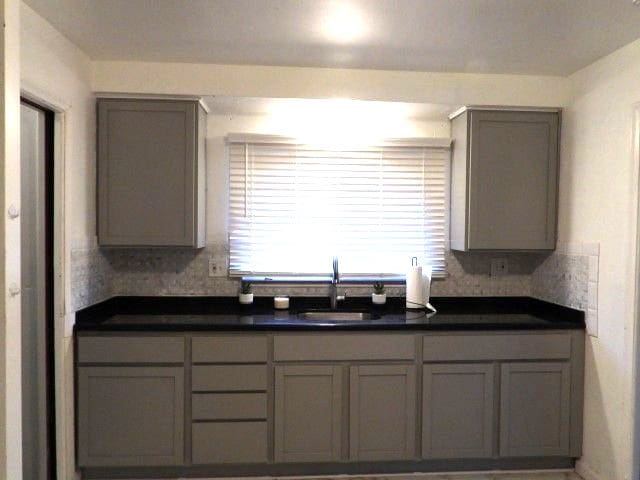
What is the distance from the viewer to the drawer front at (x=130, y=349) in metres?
2.49

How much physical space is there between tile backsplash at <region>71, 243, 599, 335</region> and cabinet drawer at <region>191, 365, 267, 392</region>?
27.3 inches

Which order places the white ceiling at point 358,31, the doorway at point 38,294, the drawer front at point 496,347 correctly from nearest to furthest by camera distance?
the white ceiling at point 358,31, the doorway at point 38,294, the drawer front at point 496,347

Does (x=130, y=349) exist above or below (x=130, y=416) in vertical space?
above

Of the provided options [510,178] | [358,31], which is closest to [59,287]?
[358,31]

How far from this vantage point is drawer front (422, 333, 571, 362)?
2.61 meters

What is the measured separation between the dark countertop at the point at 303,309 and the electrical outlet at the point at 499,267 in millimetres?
169

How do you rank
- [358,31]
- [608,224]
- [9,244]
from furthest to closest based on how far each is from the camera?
[608,224], [358,31], [9,244]

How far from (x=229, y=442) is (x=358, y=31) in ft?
7.15

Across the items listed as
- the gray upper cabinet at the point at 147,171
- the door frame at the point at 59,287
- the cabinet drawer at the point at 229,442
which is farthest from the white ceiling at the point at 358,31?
the cabinet drawer at the point at 229,442

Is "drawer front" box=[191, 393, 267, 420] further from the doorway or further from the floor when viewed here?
the doorway

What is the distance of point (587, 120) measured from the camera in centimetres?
267

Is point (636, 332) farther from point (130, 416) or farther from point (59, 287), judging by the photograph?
point (59, 287)

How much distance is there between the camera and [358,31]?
2250 millimetres

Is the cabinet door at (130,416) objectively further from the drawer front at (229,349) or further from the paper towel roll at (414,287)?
the paper towel roll at (414,287)
